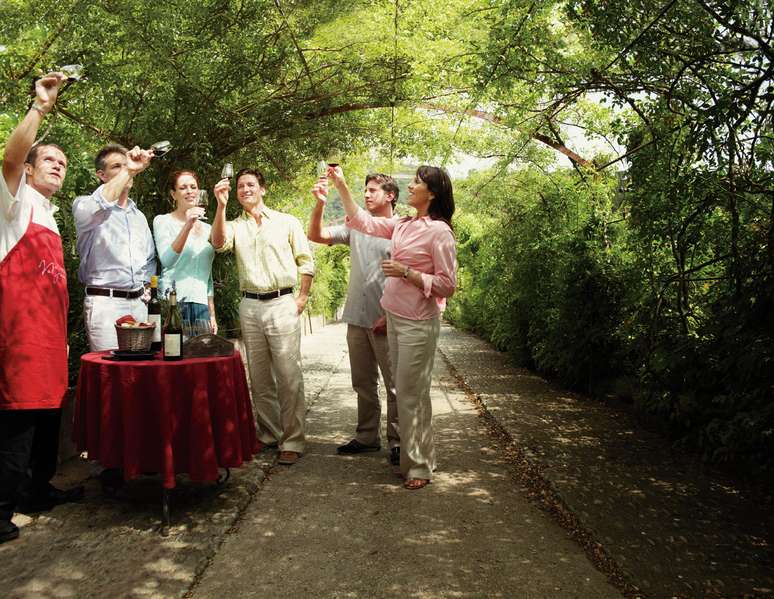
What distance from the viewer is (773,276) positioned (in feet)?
12.0

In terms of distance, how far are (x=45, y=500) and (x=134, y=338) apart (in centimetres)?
105

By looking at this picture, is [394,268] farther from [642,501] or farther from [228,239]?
[642,501]

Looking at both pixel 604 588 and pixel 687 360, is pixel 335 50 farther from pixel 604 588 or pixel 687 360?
pixel 604 588

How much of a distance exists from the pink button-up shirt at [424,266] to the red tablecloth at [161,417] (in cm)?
122

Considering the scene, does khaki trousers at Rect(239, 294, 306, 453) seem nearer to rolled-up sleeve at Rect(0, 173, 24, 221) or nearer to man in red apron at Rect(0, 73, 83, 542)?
man in red apron at Rect(0, 73, 83, 542)

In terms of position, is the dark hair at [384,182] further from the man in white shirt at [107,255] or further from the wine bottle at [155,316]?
the wine bottle at [155,316]

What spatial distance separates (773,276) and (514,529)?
188 centimetres

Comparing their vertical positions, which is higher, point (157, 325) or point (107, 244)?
point (107, 244)

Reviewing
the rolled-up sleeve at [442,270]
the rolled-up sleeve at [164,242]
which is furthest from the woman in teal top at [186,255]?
the rolled-up sleeve at [442,270]

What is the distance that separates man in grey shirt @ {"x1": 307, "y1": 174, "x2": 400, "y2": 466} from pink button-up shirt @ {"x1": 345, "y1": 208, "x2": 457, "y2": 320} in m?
0.58

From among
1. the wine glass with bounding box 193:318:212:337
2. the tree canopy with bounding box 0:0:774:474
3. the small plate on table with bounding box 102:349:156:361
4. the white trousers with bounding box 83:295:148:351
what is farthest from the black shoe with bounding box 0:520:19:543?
the tree canopy with bounding box 0:0:774:474

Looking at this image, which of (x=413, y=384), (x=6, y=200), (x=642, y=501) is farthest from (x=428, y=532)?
(x=6, y=200)

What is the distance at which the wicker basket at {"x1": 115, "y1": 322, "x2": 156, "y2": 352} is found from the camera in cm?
367

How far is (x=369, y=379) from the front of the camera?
5258mm
